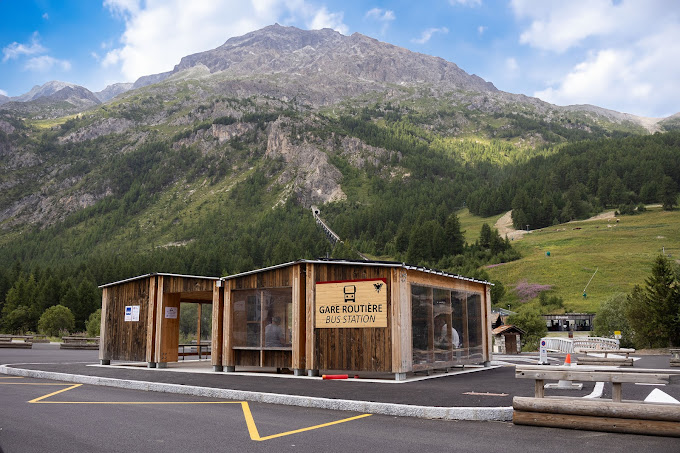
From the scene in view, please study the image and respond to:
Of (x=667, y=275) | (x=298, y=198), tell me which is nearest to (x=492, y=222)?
(x=298, y=198)

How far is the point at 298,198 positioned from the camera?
181m

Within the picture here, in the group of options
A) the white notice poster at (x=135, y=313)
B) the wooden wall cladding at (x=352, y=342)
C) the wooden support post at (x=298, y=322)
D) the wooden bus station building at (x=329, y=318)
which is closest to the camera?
the wooden wall cladding at (x=352, y=342)

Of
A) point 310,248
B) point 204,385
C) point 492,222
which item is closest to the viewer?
point 204,385

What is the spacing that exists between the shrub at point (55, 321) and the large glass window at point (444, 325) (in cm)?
6190

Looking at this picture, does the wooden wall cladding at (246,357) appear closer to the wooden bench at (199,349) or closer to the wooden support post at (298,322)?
the wooden support post at (298,322)

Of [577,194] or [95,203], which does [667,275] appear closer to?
[577,194]

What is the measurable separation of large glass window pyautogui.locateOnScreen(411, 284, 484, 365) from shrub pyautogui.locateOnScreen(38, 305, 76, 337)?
6190 centimetres

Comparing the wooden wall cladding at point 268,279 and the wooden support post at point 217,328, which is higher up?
the wooden wall cladding at point 268,279

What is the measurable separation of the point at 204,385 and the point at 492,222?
137906mm

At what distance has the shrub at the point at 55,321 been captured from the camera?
65.6 metres

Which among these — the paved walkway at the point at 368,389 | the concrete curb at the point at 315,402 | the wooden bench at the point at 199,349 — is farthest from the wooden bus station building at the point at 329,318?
the wooden bench at the point at 199,349

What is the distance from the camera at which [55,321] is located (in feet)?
216

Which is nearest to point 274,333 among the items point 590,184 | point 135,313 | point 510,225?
point 135,313

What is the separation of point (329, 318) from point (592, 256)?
283 feet
